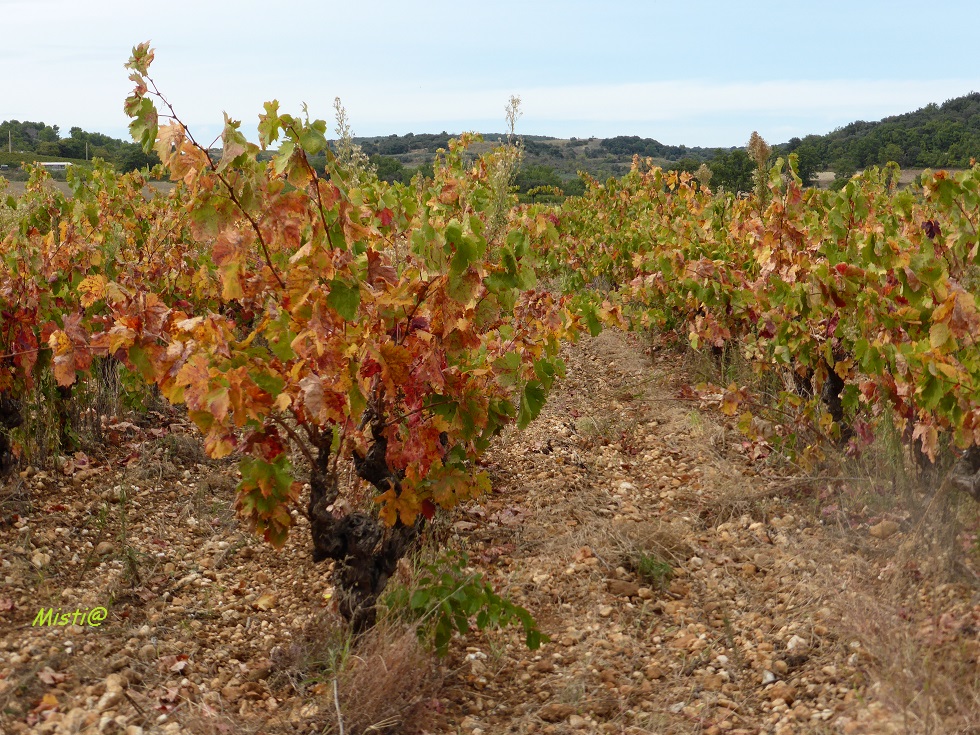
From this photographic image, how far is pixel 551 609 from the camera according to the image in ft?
10.1

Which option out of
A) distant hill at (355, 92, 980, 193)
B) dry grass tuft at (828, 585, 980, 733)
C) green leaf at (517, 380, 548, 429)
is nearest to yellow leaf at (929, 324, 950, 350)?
dry grass tuft at (828, 585, 980, 733)

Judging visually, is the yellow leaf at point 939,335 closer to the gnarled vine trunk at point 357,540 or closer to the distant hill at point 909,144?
the gnarled vine trunk at point 357,540

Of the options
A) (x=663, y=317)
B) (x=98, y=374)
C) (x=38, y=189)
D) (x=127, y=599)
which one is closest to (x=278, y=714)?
(x=127, y=599)

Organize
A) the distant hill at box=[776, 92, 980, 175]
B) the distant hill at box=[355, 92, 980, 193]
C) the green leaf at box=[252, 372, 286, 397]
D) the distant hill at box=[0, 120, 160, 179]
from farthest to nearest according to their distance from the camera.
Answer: the distant hill at box=[0, 120, 160, 179] < the distant hill at box=[776, 92, 980, 175] < the distant hill at box=[355, 92, 980, 193] < the green leaf at box=[252, 372, 286, 397]

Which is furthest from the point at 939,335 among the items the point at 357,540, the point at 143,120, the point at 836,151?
the point at 836,151

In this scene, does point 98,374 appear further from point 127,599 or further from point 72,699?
point 72,699

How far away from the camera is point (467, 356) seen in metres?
2.66

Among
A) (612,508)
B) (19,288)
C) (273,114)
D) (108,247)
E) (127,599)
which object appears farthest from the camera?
(108,247)

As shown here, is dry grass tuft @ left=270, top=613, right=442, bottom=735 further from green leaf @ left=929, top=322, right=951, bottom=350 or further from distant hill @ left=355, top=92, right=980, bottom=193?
distant hill @ left=355, top=92, right=980, bottom=193

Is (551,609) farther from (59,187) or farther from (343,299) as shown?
(59,187)

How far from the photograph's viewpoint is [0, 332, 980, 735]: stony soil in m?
2.37

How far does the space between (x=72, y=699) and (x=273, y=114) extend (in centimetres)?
169

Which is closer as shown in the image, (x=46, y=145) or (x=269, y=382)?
(x=269, y=382)

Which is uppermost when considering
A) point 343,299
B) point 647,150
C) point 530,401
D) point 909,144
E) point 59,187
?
point 647,150
